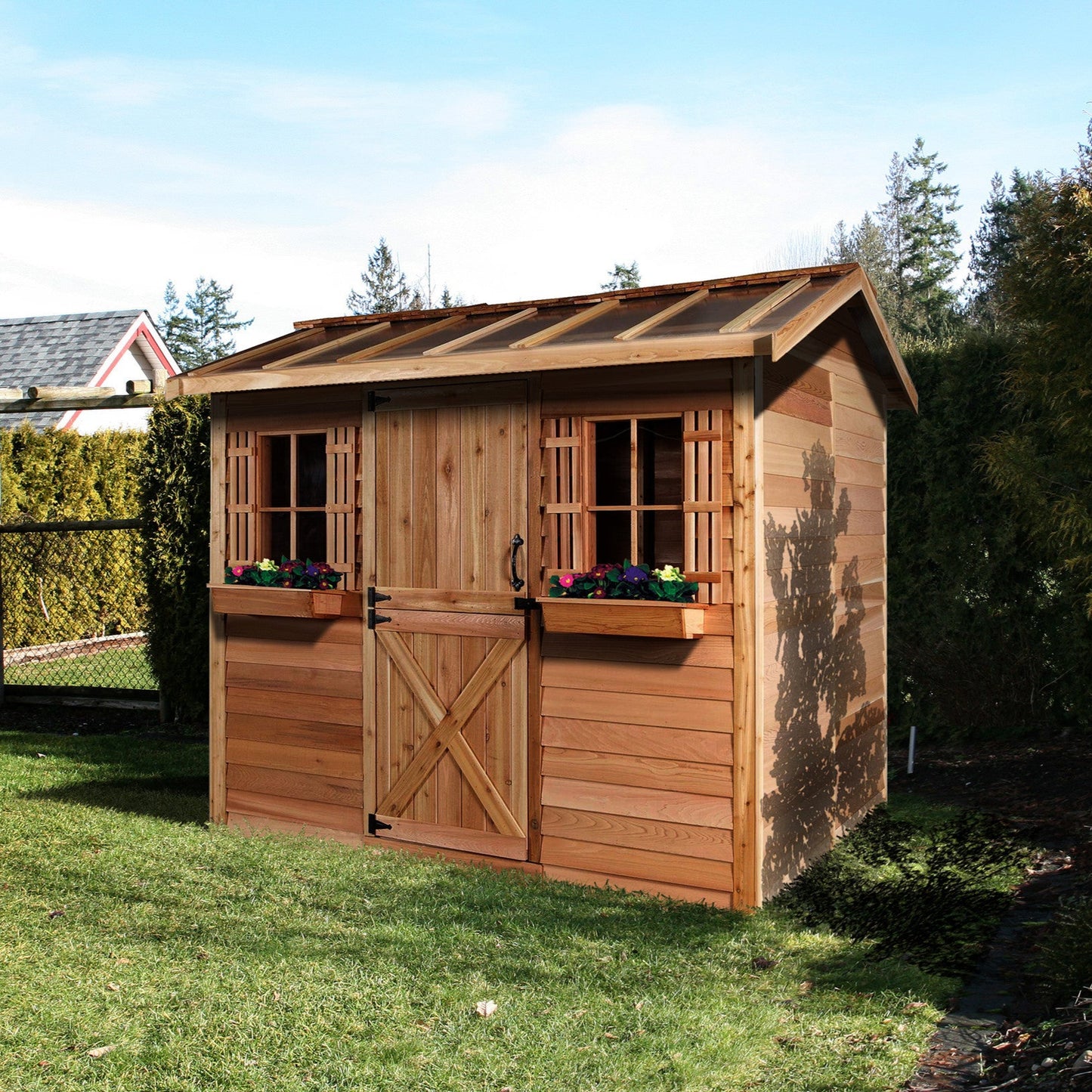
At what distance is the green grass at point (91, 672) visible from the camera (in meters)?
11.6

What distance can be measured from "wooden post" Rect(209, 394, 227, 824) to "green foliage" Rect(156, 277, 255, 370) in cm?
4615

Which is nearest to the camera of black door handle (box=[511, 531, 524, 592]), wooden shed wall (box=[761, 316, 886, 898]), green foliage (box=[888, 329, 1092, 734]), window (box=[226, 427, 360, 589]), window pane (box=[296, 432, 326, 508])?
wooden shed wall (box=[761, 316, 886, 898])

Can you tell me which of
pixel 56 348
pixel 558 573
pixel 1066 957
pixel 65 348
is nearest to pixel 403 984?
pixel 558 573

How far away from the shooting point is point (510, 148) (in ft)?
81.5

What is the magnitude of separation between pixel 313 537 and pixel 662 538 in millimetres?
2170

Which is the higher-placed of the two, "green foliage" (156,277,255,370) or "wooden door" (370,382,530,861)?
"green foliage" (156,277,255,370)

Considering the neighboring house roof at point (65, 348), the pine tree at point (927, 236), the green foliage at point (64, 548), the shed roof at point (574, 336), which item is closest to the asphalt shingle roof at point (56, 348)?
the neighboring house roof at point (65, 348)

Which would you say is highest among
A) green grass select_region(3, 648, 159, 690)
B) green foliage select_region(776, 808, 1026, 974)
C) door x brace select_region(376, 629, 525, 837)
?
door x brace select_region(376, 629, 525, 837)

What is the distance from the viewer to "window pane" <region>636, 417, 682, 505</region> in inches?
228

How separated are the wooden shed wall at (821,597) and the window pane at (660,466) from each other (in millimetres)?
632

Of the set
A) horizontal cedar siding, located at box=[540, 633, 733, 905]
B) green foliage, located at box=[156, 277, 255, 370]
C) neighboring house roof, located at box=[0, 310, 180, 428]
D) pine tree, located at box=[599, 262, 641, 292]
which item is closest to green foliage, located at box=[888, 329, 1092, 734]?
horizontal cedar siding, located at box=[540, 633, 733, 905]

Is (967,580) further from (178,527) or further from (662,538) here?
(178,527)

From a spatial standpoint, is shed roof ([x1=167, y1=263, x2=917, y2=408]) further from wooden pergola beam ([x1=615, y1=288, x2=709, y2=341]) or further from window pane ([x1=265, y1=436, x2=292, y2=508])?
window pane ([x1=265, y1=436, x2=292, y2=508])

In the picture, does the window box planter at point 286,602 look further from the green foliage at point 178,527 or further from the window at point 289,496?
the green foliage at point 178,527
